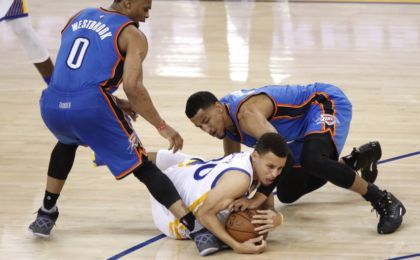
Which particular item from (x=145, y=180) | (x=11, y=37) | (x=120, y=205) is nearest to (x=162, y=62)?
(x=11, y=37)

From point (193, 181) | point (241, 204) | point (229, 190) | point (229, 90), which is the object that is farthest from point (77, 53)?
point (229, 90)

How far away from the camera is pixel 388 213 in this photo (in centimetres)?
536

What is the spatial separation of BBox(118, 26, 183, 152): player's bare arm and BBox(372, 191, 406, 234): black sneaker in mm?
1330

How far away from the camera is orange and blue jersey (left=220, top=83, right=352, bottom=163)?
18.4 feet

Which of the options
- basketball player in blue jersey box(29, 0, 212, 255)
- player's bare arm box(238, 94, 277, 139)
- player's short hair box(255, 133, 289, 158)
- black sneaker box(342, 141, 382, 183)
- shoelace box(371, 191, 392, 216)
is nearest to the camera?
player's short hair box(255, 133, 289, 158)

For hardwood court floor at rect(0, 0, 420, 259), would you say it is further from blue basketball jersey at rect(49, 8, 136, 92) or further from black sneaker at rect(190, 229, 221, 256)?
blue basketball jersey at rect(49, 8, 136, 92)

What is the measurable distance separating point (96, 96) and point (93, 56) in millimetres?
235

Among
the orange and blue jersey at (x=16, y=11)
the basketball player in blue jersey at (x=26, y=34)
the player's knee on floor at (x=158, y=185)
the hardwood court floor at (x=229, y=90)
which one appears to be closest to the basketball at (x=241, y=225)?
the hardwood court floor at (x=229, y=90)

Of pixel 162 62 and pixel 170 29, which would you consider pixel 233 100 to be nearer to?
pixel 162 62

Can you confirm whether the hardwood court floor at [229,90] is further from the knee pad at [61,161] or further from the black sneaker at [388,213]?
the knee pad at [61,161]

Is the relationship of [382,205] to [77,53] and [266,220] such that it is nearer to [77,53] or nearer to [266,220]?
[266,220]

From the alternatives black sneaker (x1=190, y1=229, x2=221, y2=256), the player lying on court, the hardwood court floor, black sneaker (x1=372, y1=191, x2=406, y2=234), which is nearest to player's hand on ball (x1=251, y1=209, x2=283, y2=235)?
the player lying on court

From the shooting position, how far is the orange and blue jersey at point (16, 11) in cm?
790

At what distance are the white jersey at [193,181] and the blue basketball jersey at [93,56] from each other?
0.74m
